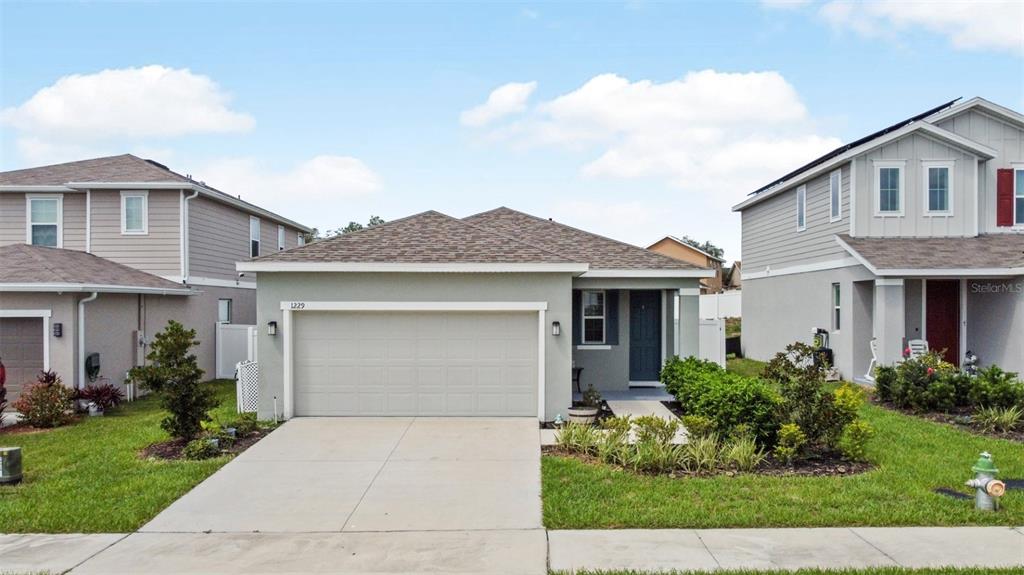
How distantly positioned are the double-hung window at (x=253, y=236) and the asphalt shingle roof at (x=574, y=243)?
27.7 ft

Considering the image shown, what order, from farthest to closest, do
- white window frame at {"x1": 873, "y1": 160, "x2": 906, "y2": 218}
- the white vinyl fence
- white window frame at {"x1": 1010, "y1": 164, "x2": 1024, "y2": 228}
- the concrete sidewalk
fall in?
the white vinyl fence < white window frame at {"x1": 1010, "y1": 164, "x2": 1024, "y2": 228} < white window frame at {"x1": 873, "y1": 160, "x2": 906, "y2": 218} < the concrete sidewalk

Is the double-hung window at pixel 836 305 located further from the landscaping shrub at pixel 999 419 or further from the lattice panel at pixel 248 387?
the lattice panel at pixel 248 387

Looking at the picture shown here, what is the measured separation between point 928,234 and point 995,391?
6.37 meters

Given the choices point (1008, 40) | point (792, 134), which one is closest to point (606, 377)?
point (1008, 40)

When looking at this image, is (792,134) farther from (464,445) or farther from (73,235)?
(73,235)

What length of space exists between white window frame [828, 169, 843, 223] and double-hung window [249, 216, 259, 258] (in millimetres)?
17548

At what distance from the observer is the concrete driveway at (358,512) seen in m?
6.12

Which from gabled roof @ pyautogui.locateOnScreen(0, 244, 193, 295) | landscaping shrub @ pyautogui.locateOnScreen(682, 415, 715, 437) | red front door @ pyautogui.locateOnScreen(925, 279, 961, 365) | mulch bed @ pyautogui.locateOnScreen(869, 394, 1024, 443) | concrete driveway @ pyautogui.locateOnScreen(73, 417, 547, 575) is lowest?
concrete driveway @ pyautogui.locateOnScreen(73, 417, 547, 575)

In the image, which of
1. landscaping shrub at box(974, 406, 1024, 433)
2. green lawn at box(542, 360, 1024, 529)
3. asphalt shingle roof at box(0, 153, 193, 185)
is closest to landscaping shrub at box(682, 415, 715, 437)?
green lawn at box(542, 360, 1024, 529)

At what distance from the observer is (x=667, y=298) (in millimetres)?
16109

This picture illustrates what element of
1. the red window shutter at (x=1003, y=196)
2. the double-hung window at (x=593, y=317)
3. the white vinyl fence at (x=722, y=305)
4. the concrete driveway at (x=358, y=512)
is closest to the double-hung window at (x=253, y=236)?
the double-hung window at (x=593, y=317)

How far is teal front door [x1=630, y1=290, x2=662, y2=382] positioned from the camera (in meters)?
16.2

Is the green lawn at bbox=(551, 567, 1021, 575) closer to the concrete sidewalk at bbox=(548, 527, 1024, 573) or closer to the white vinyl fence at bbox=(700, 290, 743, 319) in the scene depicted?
the concrete sidewalk at bbox=(548, 527, 1024, 573)

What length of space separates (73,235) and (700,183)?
22.8 metres
